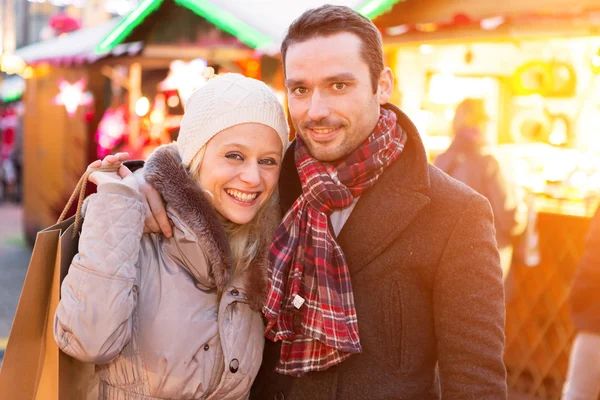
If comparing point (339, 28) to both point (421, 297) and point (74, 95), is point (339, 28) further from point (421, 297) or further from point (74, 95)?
point (74, 95)

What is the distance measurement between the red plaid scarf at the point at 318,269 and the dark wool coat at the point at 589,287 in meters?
1.46

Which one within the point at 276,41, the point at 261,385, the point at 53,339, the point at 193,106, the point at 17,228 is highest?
the point at 276,41

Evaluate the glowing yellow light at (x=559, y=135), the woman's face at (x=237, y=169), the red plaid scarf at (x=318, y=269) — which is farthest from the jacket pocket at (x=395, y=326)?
the glowing yellow light at (x=559, y=135)

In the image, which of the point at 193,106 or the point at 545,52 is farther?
the point at 545,52

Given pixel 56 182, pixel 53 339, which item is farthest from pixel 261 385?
pixel 56 182

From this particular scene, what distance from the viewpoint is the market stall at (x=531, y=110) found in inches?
225

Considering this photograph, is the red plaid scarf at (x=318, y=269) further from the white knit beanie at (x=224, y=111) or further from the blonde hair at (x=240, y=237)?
the white knit beanie at (x=224, y=111)

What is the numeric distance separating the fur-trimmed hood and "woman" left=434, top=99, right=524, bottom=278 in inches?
132

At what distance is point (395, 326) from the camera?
7.38 feet

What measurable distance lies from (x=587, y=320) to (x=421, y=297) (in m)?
1.67

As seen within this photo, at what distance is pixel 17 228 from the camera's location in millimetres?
14633

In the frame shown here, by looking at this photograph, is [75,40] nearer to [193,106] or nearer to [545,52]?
[545,52]

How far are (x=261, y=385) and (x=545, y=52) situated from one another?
23.4 ft

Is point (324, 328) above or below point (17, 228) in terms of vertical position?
above
